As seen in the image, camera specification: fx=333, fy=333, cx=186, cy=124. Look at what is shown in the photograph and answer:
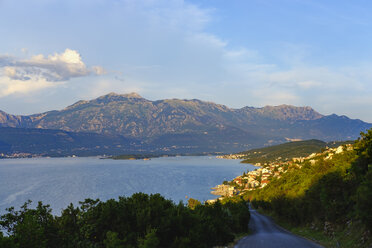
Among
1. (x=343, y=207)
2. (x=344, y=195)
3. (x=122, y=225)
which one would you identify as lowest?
(x=343, y=207)

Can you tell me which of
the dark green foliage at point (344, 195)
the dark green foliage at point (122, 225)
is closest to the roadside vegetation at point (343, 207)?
the dark green foliage at point (344, 195)

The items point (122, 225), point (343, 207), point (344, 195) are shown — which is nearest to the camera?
point (122, 225)

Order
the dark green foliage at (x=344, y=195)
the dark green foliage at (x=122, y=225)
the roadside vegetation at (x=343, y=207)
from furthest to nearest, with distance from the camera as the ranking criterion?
1. the roadside vegetation at (x=343, y=207)
2. the dark green foliage at (x=344, y=195)
3. the dark green foliage at (x=122, y=225)

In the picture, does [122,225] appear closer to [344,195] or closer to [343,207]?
[343,207]

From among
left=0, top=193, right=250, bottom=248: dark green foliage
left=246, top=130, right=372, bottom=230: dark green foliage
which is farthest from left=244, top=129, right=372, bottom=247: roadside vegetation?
left=0, top=193, right=250, bottom=248: dark green foliage

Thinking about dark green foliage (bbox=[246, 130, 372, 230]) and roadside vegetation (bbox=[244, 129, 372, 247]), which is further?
roadside vegetation (bbox=[244, 129, 372, 247])

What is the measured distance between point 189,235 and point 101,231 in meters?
8.08

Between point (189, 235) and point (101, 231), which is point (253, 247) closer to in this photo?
point (189, 235)

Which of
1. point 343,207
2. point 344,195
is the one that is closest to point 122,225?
point 343,207

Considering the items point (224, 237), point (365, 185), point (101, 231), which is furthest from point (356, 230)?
point (101, 231)

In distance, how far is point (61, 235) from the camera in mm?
25078

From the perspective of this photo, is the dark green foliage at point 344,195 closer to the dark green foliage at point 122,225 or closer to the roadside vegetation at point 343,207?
the roadside vegetation at point 343,207

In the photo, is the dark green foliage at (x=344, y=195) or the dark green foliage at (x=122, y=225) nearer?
the dark green foliage at (x=122, y=225)

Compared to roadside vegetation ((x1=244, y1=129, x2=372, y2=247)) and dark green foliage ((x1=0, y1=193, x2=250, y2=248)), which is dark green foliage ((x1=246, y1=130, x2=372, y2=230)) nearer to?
roadside vegetation ((x1=244, y1=129, x2=372, y2=247))
